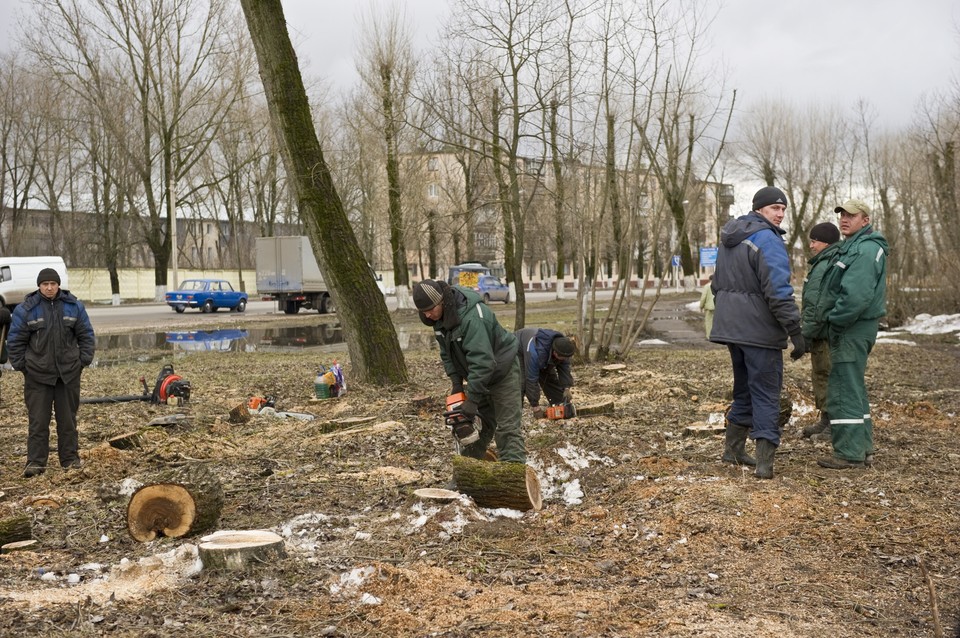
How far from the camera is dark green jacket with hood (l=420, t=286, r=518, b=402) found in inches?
237

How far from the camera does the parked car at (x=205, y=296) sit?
37.4 m

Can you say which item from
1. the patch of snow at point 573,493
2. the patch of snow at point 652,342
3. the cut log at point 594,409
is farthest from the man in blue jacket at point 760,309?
the patch of snow at point 652,342

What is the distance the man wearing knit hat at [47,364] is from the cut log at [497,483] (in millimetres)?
3828

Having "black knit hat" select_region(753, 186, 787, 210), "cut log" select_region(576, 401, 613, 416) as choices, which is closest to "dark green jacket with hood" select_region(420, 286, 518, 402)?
"black knit hat" select_region(753, 186, 787, 210)

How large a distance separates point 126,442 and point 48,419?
824mm

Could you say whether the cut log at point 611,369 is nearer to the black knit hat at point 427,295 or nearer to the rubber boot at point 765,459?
the rubber boot at point 765,459

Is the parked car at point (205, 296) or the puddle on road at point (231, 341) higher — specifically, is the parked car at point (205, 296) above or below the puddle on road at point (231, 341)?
above

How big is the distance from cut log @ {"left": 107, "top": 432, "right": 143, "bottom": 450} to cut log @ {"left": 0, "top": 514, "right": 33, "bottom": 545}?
116 inches

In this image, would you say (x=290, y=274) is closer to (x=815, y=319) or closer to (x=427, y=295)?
(x=815, y=319)

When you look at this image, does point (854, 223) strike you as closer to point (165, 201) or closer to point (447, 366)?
point (447, 366)

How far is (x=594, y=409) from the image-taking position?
9.62m

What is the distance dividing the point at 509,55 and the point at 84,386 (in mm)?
9966

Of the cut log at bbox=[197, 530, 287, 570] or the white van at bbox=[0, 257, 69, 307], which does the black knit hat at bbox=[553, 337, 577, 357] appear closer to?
the cut log at bbox=[197, 530, 287, 570]

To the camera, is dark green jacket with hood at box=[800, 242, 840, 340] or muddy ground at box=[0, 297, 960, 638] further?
dark green jacket with hood at box=[800, 242, 840, 340]
